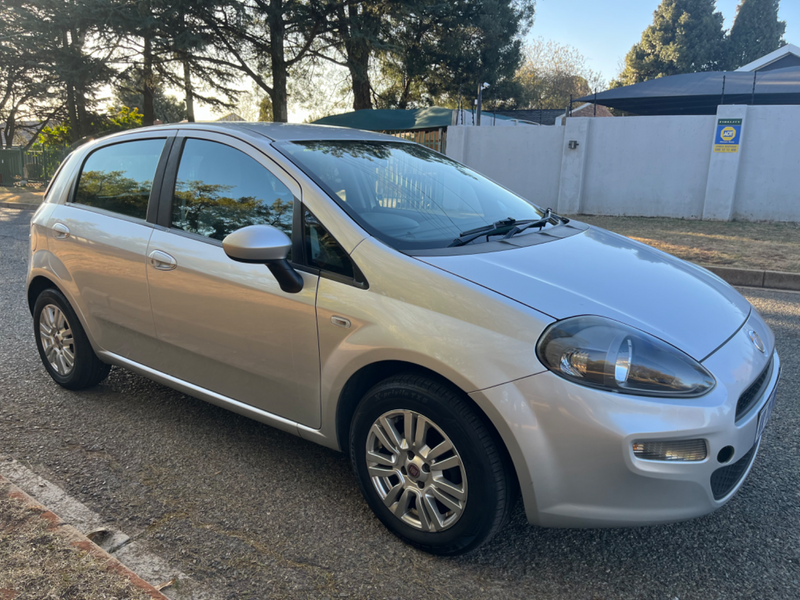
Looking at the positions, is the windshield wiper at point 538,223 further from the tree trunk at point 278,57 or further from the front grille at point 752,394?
the tree trunk at point 278,57

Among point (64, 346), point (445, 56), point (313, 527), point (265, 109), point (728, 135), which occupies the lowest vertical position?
point (313, 527)

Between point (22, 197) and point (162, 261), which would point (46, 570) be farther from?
point (22, 197)

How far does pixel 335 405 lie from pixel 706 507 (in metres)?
1.37

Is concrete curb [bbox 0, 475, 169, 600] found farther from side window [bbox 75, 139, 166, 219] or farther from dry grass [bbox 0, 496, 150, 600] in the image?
side window [bbox 75, 139, 166, 219]

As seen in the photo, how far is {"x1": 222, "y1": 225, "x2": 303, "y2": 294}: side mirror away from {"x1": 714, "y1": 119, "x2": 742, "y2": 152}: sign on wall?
12781 mm

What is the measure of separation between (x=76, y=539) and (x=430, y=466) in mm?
1261

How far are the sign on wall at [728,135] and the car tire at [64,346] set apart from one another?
41.7ft

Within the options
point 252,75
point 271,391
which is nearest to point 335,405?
point 271,391

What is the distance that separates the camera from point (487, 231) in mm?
2873

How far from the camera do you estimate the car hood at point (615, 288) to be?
2197 mm

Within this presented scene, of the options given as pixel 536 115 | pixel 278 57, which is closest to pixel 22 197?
pixel 278 57

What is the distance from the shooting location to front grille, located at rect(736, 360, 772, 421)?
214cm

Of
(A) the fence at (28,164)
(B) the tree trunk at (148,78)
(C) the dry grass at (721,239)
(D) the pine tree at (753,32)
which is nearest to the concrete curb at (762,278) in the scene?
(C) the dry grass at (721,239)

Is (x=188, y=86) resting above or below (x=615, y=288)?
above
